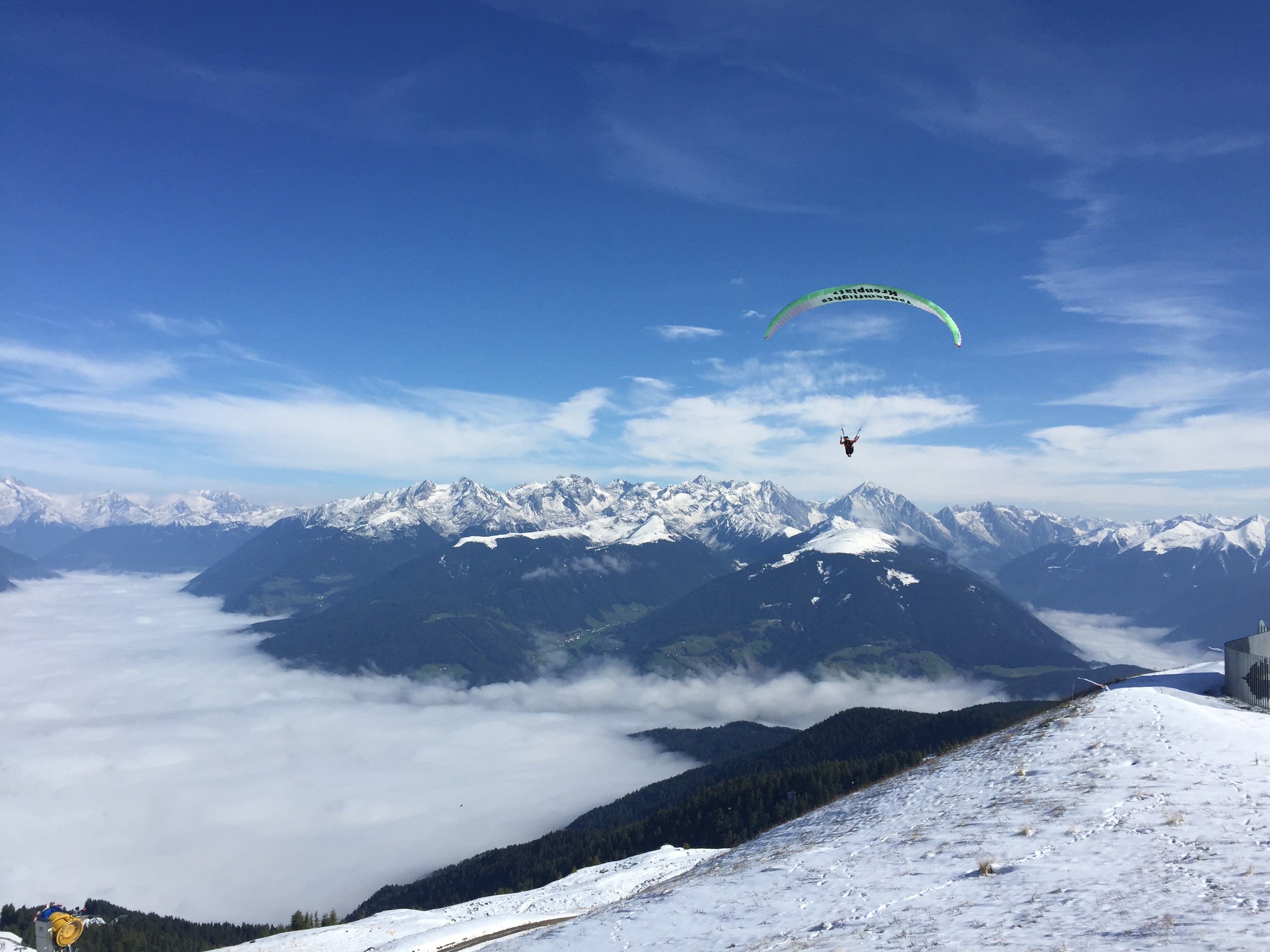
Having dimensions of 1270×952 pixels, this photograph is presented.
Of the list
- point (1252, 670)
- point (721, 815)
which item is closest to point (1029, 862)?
point (1252, 670)

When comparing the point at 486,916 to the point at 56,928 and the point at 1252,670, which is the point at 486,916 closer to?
the point at 56,928

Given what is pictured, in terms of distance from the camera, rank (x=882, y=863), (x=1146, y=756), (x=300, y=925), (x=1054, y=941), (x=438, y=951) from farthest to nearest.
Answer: (x=300, y=925) → (x=438, y=951) → (x=1146, y=756) → (x=882, y=863) → (x=1054, y=941)

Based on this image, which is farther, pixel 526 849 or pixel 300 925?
pixel 526 849

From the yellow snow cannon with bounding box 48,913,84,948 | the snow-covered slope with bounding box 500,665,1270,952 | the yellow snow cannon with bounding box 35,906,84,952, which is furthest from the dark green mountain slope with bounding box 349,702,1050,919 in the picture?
the yellow snow cannon with bounding box 35,906,84,952

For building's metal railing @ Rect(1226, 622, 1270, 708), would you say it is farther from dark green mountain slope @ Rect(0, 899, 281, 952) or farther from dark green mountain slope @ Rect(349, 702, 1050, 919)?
dark green mountain slope @ Rect(0, 899, 281, 952)

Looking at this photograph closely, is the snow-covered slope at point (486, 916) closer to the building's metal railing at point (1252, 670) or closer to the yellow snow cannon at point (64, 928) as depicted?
Result: the yellow snow cannon at point (64, 928)

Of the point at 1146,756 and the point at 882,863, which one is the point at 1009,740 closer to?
the point at 1146,756

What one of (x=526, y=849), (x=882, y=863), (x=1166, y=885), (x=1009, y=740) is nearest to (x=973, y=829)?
(x=882, y=863)
